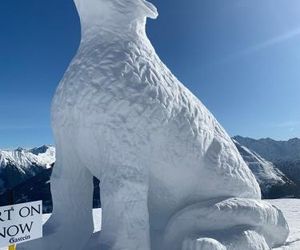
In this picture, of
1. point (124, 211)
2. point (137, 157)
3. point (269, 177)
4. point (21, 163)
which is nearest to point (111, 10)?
point (137, 157)

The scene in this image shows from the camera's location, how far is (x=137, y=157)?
193 cm

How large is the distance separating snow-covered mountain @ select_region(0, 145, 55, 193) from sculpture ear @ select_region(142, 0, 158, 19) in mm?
104488

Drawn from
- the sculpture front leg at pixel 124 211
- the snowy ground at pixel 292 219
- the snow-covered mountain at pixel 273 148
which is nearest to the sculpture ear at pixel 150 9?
the sculpture front leg at pixel 124 211

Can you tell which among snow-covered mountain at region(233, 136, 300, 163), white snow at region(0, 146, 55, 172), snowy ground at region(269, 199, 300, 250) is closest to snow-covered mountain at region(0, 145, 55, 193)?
white snow at region(0, 146, 55, 172)

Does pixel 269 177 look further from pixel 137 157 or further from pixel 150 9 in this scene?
pixel 137 157

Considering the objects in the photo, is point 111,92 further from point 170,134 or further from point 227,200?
point 227,200

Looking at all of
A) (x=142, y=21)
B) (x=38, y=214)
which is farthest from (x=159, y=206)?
(x=142, y=21)

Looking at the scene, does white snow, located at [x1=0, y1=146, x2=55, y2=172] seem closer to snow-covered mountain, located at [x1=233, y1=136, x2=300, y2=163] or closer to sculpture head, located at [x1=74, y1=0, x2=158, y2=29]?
snow-covered mountain, located at [x1=233, y1=136, x2=300, y2=163]

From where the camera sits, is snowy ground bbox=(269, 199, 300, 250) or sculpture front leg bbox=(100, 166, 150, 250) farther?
snowy ground bbox=(269, 199, 300, 250)

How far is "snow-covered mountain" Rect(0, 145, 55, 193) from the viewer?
107125 mm

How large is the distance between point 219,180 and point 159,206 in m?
0.37

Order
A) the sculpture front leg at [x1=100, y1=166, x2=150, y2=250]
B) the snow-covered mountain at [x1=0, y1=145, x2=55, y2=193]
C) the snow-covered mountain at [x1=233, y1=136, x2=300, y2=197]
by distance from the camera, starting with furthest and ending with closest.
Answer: the snow-covered mountain at [x1=0, y1=145, x2=55, y2=193] → the snow-covered mountain at [x1=233, y1=136, x2=300, y2=197] → the sculpture front leg at [x1=100, y1=166, x2=150, y2=250]

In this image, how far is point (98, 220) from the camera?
3.66m

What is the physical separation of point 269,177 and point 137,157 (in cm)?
3305
